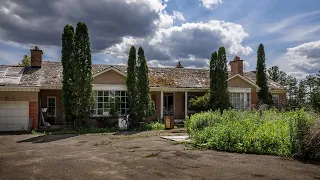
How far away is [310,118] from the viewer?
9.79 m

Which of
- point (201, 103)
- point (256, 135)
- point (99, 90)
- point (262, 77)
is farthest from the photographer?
point (262, 77)

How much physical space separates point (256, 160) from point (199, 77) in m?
20.0

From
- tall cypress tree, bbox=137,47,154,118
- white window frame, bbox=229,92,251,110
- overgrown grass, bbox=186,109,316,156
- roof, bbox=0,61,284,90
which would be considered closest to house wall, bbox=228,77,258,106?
white window frame, bbox=229,92,251,110

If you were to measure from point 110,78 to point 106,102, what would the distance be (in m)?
1.85

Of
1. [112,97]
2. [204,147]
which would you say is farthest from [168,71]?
[204,147]

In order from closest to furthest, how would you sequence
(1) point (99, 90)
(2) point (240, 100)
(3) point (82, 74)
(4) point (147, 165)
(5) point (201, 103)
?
(4) point (147, 165) < (3) point (82, 74) < (1) point (99, 90) < (5) point (201, 103) < (2) point (240, 100)

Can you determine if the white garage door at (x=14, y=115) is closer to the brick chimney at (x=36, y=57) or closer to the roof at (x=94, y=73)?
the roof at (x=94, y=73)

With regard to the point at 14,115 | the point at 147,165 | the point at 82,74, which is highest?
the point at 82,74

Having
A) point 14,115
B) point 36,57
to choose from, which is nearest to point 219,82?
point 36,57

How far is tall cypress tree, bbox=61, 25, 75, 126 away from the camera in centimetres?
1947

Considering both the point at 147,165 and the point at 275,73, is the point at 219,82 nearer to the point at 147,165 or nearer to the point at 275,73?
the point at 147,165

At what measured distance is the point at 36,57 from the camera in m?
24.6

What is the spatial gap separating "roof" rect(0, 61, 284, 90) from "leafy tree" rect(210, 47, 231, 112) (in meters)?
2.10

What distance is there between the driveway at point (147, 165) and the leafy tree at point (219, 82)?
13579 mm
